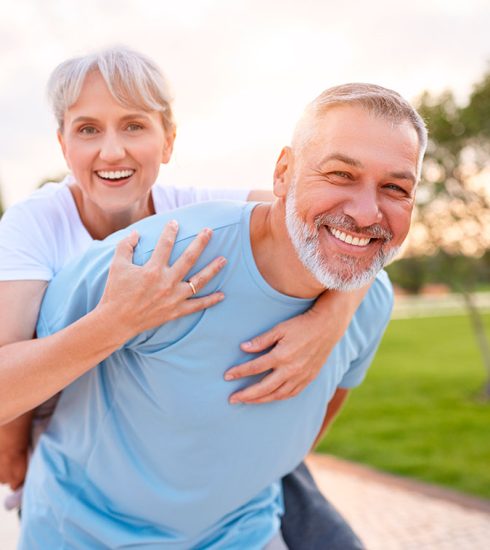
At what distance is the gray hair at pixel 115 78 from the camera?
2369 mm

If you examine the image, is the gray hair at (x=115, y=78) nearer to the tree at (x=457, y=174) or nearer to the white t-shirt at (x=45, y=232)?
the white t-shirt at (x=45, y=232)

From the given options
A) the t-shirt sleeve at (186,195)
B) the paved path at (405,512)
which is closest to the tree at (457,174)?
the paved path at (405,512)

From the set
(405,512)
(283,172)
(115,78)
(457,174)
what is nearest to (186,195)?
(115,78)

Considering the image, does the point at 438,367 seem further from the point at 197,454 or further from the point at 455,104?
the point at 197,454

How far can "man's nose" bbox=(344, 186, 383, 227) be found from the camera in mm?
1919

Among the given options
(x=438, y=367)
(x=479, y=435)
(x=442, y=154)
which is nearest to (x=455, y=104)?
(x=442, y=154)

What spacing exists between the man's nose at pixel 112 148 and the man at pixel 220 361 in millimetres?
399

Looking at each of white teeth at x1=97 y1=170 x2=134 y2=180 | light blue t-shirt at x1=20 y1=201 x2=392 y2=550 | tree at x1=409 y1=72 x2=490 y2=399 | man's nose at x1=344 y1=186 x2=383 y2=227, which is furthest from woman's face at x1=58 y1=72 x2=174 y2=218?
tree at x1=409 y1=72 x2=490 y2=399

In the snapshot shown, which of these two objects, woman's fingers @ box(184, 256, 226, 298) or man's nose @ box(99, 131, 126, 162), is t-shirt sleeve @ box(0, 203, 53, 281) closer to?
man's nose @ box(99, 131, 126, 162)

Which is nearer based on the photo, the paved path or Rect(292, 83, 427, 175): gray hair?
Rect(292, 83, 427, 175): gray hair

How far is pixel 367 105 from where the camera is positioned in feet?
6.40

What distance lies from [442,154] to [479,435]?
4287 millimetres

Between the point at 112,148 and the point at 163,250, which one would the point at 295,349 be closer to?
the point at 163,250

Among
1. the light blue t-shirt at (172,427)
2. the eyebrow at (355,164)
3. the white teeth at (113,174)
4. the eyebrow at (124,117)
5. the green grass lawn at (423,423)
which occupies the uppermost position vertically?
the eyebrow at (124,117)
